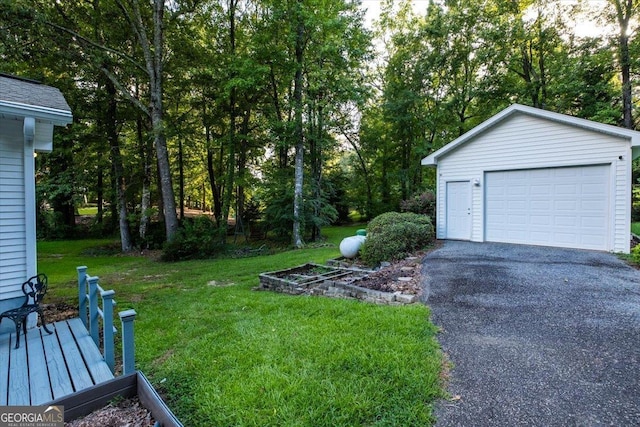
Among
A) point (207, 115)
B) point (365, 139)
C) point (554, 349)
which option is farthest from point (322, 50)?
point (554, 349)

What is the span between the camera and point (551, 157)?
8.37 metres

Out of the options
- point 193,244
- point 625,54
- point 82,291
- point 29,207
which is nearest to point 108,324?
point 82,291

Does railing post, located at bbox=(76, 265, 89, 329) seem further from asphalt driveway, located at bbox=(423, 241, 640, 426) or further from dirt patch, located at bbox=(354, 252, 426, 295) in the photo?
asphalt driveway, located at bbox=(423, 241, 640, 426)

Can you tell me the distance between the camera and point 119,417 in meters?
2.29

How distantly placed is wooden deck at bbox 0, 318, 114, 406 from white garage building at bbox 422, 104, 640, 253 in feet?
31.5

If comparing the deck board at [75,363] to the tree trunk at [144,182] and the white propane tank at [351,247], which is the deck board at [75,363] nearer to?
the white propane tank at [351,247]

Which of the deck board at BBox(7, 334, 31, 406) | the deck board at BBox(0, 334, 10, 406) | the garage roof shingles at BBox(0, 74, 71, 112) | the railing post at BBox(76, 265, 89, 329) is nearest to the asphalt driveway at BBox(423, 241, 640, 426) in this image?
the deck board at BBox(7, 334, 31, 406)

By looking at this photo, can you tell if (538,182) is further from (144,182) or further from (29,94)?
(144,182)

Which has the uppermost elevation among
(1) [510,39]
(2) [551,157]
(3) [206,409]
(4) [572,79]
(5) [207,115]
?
(1) [510,39]

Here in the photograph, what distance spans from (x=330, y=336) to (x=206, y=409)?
144cm

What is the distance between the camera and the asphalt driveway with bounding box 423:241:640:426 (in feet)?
7.34

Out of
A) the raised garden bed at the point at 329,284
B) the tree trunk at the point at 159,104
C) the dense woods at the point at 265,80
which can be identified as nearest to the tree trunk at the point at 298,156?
the dense woods at the point at 265,80

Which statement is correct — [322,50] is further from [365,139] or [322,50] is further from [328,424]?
[328,424]

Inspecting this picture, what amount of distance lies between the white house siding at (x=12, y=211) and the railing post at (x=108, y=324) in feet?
6.81
